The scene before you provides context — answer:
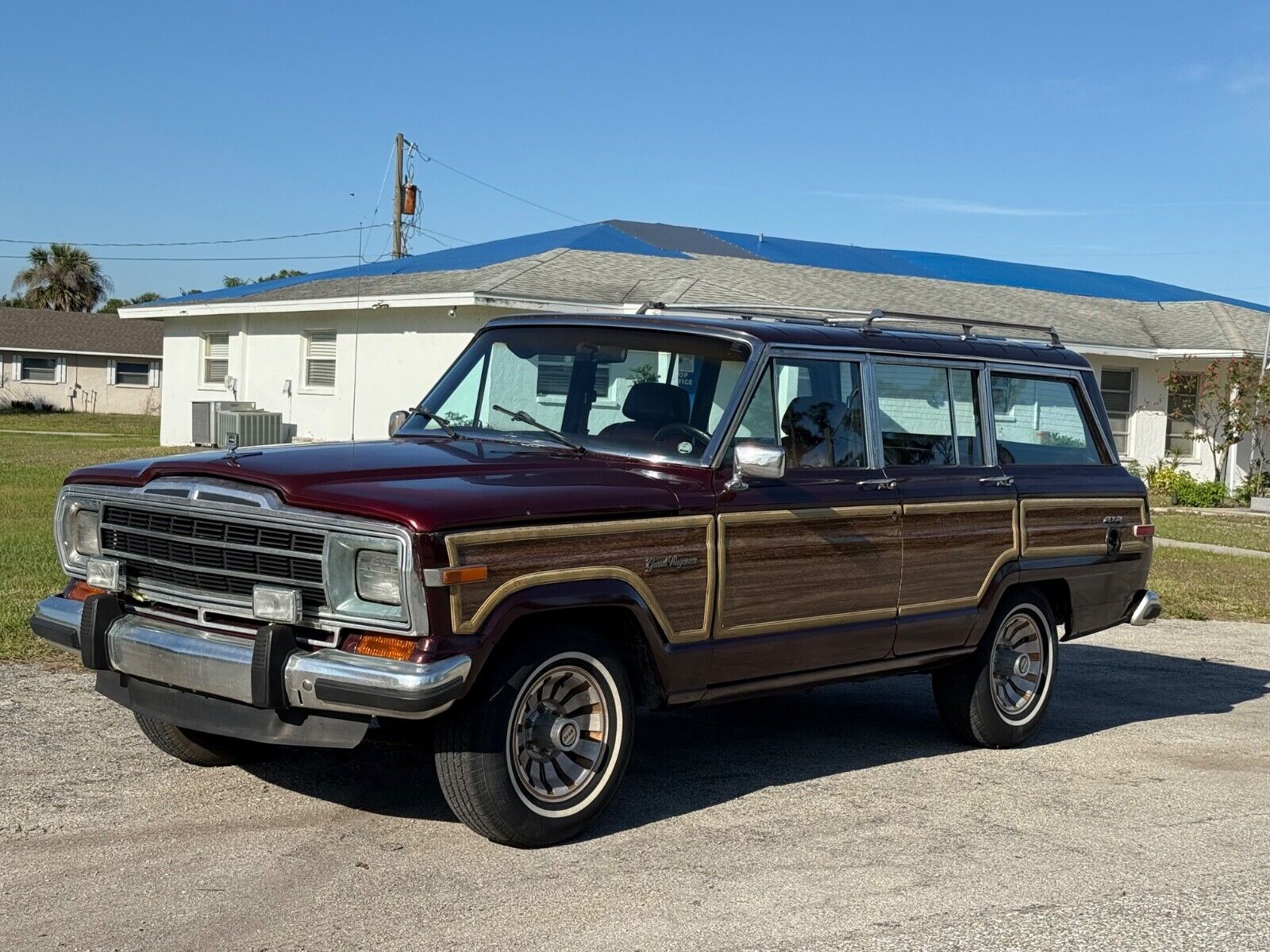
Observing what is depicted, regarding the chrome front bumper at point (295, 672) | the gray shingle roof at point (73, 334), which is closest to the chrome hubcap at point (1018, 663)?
the chrome front bumper at point (295, 672)

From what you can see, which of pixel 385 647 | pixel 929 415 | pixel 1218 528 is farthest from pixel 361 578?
A: pixel 1218 528

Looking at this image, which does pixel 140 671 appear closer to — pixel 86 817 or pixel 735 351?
pixel 86 817

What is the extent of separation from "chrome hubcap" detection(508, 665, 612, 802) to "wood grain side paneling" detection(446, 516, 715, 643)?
0.39 m

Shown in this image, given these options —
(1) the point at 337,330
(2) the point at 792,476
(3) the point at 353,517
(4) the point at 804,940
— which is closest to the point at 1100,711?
(2) the point at 792,476

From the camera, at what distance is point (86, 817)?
569cm

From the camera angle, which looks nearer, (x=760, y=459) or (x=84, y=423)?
(x=760, y=459)

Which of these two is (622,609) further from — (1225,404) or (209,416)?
(1225,404)

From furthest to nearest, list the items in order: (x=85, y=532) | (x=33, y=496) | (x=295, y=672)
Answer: (x=33, y=496), (x=85, y=532), (x=295, y=672)

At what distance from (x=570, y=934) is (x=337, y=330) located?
2290 cm

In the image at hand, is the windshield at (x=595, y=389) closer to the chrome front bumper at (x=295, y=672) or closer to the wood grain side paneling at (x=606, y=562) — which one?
the wood grain side paneling at (x=606, y=562)

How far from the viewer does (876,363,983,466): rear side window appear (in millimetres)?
7121

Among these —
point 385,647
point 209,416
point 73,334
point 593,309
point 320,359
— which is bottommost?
point 385,647

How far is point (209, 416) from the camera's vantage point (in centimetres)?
2912

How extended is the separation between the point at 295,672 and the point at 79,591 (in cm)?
154
